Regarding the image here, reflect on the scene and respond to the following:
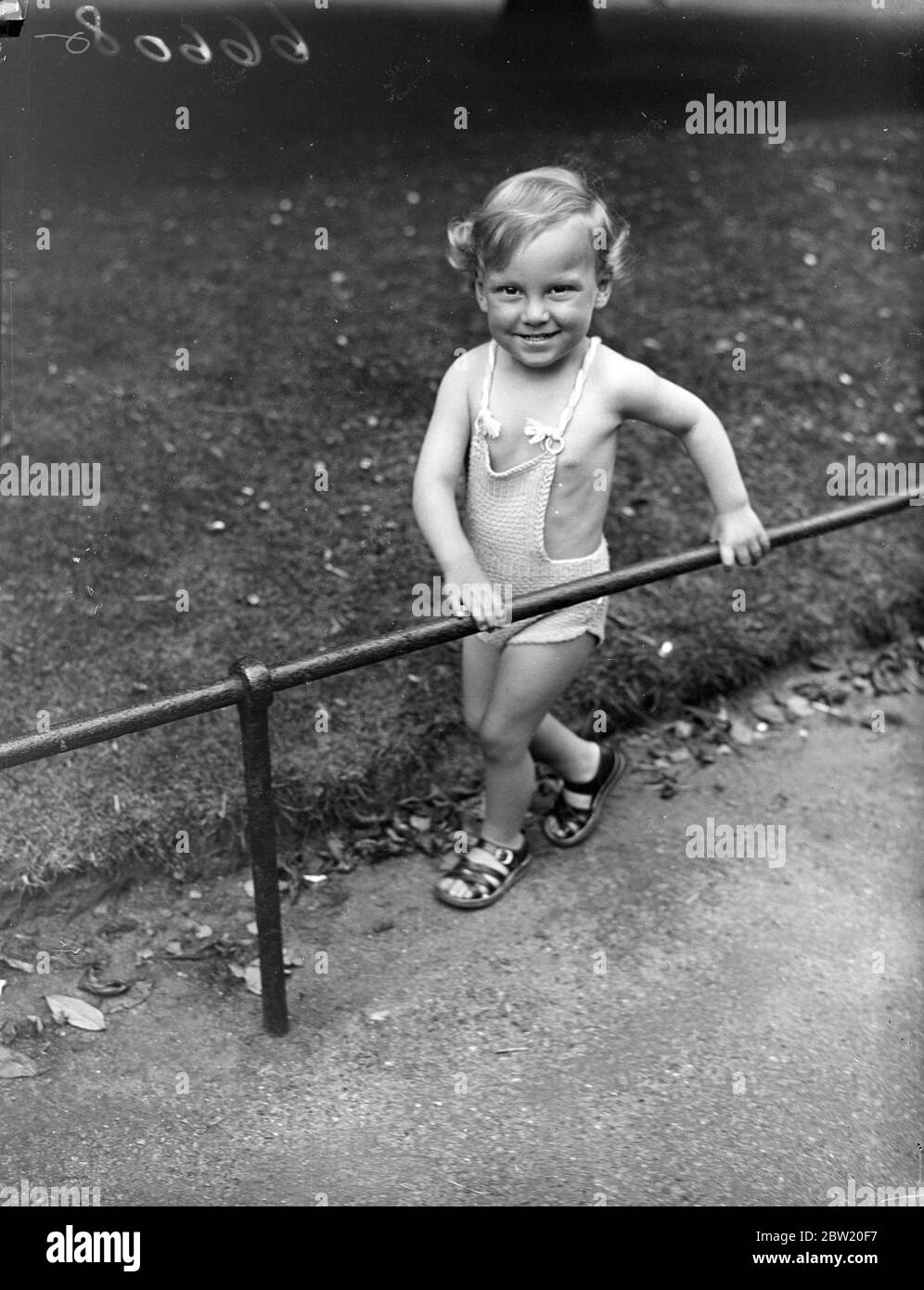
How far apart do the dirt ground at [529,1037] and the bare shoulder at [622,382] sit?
1.27m

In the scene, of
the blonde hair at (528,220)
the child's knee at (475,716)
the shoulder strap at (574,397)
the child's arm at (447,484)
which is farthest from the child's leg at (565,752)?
the blonde hair at (528,220)

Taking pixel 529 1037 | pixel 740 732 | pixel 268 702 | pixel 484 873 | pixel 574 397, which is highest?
pixel 574 397

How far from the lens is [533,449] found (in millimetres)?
3221

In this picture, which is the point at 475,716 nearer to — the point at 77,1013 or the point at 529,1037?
the point at 529,1037

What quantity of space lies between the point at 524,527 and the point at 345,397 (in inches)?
89.0

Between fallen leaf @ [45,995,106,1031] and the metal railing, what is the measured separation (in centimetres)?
38

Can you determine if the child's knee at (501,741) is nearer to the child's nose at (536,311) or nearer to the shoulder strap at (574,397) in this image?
the shoulder strap at (574,397)

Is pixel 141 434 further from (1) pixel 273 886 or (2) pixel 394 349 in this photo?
(1) pixel 273 886

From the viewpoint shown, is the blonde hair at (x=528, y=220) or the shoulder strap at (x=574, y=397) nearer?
the blonde hair at (x=528, y=220)

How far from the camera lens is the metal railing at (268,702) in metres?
2.58

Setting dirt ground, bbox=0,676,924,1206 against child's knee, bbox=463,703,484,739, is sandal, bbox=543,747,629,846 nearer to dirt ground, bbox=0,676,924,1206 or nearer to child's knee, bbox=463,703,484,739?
dirt ground, bbox=0,676,924,1206

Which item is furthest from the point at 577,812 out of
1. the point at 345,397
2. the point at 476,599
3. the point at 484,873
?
the point at 345,397

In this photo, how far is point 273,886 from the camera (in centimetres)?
299

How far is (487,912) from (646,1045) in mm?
605
